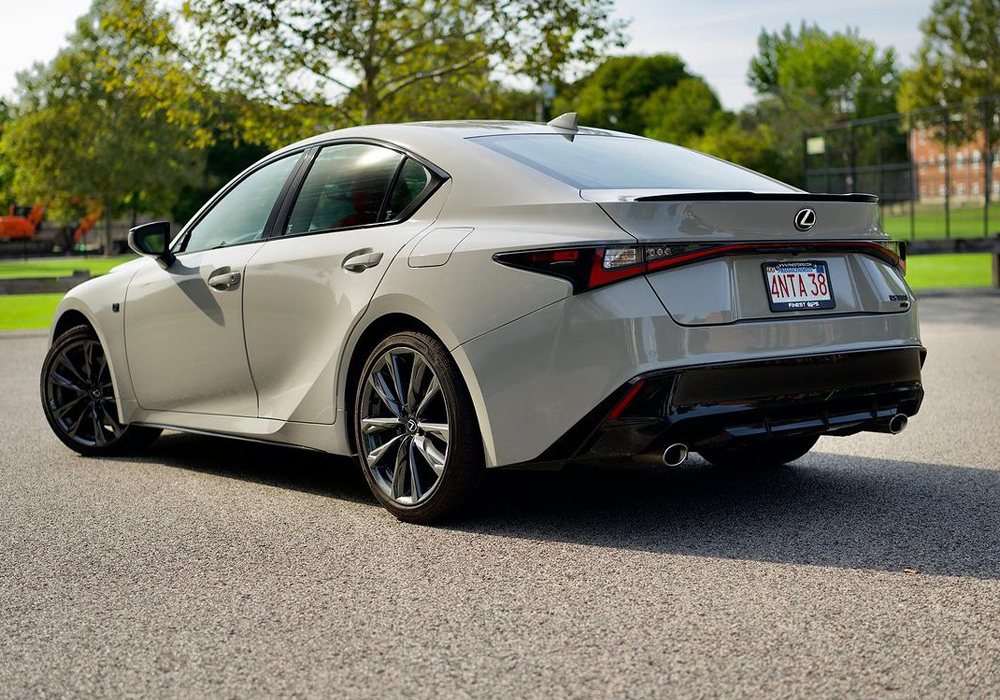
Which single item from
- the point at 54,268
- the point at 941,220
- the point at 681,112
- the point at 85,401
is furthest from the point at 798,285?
the point at 681,112

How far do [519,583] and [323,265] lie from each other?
1.86 metres

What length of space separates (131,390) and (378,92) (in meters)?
20.7

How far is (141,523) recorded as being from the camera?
5289mm

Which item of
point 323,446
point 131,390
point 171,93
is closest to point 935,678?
point 323,446

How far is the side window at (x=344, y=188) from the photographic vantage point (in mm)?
5488

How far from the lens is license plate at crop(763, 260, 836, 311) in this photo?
475cm

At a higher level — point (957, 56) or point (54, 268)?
point (957, 56)

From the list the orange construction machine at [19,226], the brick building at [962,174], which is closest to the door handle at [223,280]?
the brick building at [962,174]

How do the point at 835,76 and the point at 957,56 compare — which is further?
the point at 835,76

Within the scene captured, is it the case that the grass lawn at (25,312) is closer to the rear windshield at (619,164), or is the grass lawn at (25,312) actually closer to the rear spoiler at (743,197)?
the rear windshield at (619,164)

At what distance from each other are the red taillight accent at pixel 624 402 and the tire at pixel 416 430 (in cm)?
57

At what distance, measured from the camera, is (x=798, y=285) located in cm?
483

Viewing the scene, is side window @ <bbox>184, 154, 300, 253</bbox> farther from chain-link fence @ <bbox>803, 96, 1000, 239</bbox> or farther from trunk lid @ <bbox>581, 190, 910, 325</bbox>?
chain-link fence @ <bbox>803, 96, 1000, 239</bbox>

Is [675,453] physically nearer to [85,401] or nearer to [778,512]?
[778,512]
